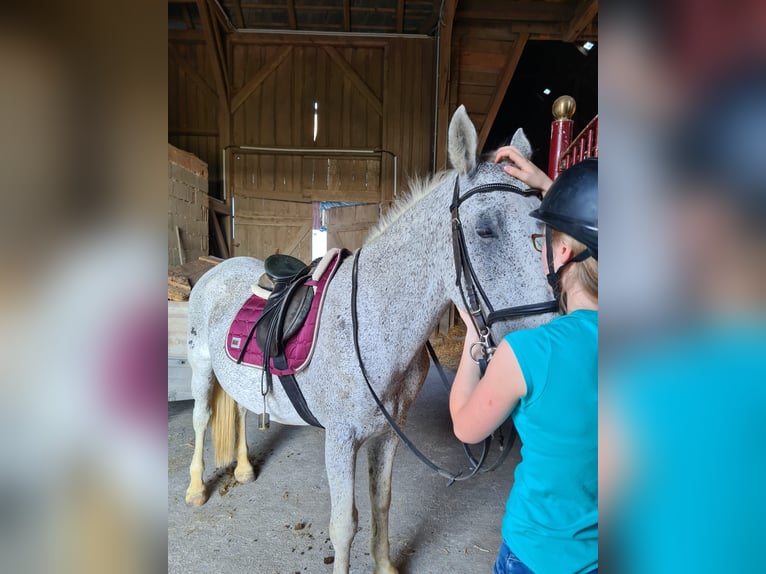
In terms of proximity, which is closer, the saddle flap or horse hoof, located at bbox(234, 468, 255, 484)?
the saddle flap

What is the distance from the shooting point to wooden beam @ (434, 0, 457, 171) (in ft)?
19.5

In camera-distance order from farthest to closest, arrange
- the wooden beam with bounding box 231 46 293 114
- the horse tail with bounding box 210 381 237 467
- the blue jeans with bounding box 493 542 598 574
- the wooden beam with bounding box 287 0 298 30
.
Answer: the wooden beam with bounding box 231 46 293 114
the wooden beam with bounding box 287 0 298 30
the horse tail with bounding box 210 381 237 467
the blue jeans with bounding box 493 542 598 574

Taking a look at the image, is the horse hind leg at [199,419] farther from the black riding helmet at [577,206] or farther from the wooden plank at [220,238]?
the wooden plank at [220,238]

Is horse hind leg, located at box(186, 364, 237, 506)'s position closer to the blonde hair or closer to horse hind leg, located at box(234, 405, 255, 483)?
horse hind leg, located at box(234, 405, 255, 483)

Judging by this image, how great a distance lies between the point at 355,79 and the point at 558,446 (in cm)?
795

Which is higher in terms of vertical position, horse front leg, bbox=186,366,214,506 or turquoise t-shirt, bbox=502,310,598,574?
turquoise t-shirt, bbox=502,310,598,574

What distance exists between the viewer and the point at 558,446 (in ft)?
2.47

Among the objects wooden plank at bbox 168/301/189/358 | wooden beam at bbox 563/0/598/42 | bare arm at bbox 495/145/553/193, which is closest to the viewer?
bare arm at bbox 495/145/553/193

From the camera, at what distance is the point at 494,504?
2.52 meters

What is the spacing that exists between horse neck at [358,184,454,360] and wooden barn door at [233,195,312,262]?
650 cm
